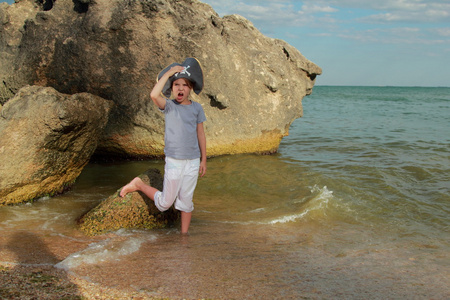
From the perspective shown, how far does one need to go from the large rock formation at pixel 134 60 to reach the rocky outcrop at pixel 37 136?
1.86 m

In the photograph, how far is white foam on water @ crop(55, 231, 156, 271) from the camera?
327 centimetres

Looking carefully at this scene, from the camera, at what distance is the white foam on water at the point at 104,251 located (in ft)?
10.7

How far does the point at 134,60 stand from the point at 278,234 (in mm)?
4399

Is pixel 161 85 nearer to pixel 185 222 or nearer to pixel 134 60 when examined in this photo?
pixel 185 222

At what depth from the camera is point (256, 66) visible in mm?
8539

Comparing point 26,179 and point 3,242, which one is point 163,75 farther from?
point 26,179

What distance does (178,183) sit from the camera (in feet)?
13.8

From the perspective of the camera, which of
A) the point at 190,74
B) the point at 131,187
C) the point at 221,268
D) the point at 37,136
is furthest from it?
the point at 37,136

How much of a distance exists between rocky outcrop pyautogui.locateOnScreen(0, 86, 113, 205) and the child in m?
1.73

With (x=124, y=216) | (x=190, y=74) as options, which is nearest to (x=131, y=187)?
(x=124, y=216)

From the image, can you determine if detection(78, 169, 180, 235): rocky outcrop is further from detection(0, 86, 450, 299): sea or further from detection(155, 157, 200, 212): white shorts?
detection(155, 157, 200, 212): white shorts

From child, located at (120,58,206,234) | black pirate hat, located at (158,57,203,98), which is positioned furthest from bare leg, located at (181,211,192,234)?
black pirate hat, located at (158,57,203,98)

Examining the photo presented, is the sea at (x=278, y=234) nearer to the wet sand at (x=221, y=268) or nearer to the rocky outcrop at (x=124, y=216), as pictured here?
the wet sand at (x=221, y=268)

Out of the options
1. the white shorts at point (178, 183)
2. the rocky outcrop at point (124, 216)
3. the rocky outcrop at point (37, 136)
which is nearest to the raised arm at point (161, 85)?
the white shorts at point (178, 183)
